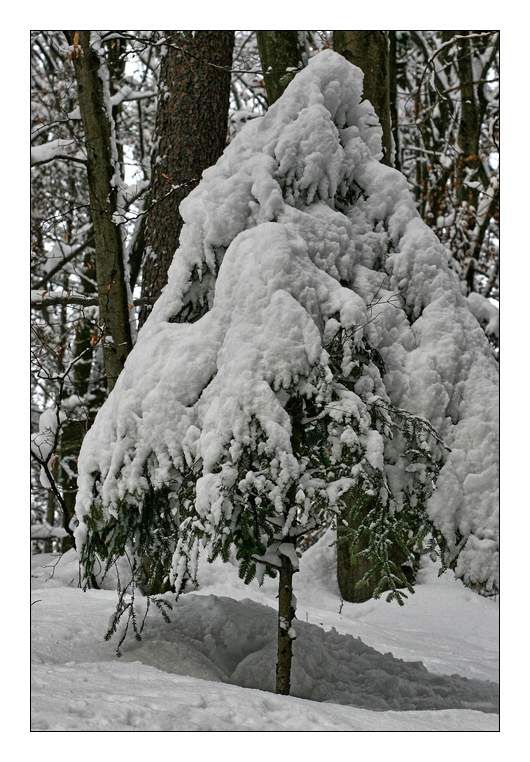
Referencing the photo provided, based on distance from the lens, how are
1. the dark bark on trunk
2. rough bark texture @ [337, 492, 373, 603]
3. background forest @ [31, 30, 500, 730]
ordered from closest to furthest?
background forest @ [31, 30, 500, 730], rough bark texture @ [337, 492, 373, 603], the dark bark on trunk

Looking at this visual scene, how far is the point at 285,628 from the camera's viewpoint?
12.6 ft

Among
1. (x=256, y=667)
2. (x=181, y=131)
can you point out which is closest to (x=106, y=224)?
(x=181, y=131)

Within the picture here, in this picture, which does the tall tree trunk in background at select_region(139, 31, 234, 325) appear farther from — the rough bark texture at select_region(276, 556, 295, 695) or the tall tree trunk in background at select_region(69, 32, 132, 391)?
the rough bark texture at select_region(276, 556, 295, 695)

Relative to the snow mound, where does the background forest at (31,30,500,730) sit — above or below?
above

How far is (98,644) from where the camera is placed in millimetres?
4254

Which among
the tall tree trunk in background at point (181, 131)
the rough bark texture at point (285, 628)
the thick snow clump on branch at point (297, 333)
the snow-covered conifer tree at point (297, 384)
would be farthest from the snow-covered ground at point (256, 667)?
the tall tree trunk in background at point (181, 131)

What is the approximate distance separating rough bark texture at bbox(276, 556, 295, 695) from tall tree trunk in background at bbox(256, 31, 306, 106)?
5.34 metres

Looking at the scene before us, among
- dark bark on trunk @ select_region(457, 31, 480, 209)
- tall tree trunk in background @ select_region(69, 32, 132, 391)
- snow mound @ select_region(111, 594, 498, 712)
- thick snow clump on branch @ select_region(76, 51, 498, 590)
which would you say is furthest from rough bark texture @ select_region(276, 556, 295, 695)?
dark bark on trunk @ select_region(457, 31, 480, 209)

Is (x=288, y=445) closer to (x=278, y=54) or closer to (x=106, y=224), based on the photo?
(x=106, y=224)

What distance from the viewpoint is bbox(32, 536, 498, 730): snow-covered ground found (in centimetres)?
312

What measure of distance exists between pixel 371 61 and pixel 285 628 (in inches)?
230

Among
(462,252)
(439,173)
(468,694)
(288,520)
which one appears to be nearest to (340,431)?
(288,520)

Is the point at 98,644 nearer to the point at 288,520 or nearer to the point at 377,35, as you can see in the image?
the point at 288,520
